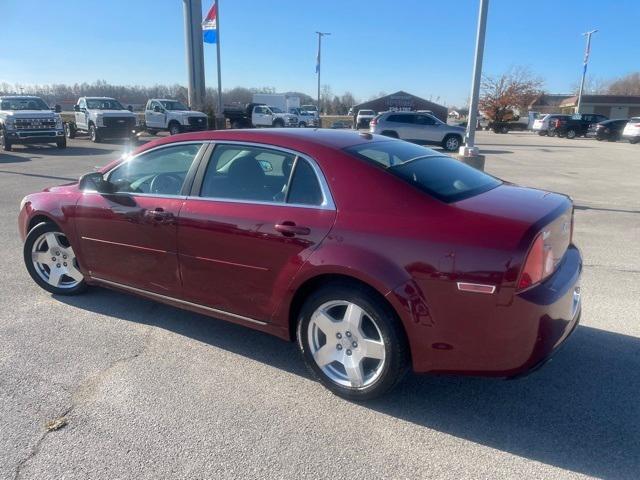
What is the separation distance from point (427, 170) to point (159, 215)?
1.97 meters

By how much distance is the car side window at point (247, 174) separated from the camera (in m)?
3.36

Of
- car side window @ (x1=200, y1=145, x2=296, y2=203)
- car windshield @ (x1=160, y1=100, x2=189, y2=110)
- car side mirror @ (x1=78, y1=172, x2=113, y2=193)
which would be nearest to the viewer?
car side window @ (x1=200, y1=145, x2=296, y2=203)

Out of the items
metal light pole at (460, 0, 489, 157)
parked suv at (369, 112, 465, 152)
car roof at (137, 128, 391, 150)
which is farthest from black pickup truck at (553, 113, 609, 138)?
car roof at (137, 128, 391, 150)

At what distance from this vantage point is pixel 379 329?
2.91 m

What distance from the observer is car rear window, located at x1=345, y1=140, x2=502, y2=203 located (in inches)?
122

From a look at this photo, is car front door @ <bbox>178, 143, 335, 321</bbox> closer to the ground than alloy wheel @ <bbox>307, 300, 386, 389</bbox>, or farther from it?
farther from it

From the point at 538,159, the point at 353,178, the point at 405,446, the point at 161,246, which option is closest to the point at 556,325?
the point at 405,446

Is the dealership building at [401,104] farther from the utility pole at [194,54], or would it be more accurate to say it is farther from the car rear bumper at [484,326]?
the car rear bumper at [484,326]

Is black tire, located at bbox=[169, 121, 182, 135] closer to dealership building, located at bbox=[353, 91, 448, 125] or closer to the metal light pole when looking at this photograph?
the metal light pole

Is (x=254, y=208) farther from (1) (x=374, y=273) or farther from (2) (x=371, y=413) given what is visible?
(2) (x=371, y=413)

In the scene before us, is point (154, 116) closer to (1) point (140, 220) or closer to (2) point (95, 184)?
(2) point (95, 184)

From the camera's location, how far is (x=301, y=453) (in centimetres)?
264

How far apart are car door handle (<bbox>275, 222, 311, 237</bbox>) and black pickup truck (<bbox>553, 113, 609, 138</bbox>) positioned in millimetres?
41393

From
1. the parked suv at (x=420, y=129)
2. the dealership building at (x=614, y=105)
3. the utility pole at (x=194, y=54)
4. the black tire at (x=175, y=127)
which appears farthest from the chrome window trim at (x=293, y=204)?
the dealership building at (x=614, y=105)
